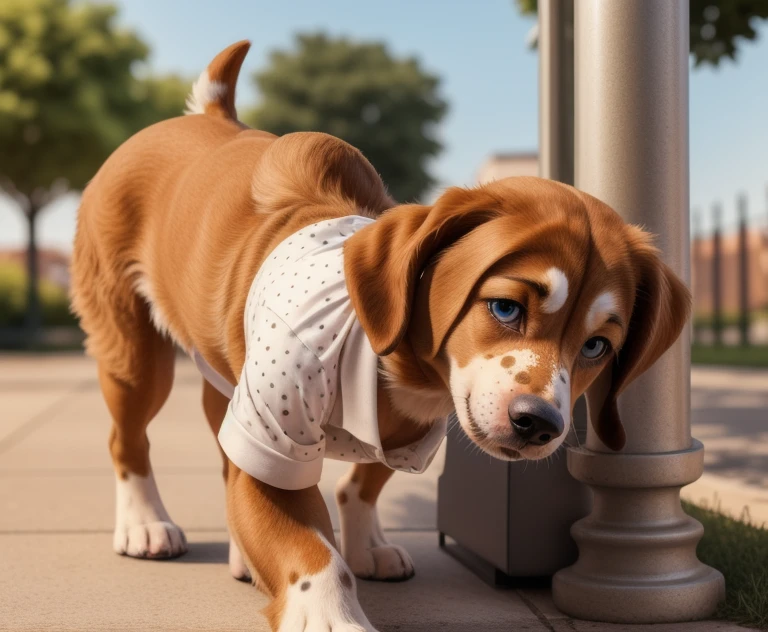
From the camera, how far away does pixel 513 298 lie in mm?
2111

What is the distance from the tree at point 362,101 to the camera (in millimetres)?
38188

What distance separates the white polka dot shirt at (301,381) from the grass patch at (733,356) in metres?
11.5

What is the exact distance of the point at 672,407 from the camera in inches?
112

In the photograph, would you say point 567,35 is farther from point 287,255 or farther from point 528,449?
point 528,449

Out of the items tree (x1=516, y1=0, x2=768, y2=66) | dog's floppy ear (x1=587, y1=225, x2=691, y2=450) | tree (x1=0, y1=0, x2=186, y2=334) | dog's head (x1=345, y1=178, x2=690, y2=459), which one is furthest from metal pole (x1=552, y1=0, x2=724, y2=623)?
tree (x1=0, y1=0, x2=186, y2=334)

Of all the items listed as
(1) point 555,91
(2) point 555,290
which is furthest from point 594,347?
(1) point 555,91

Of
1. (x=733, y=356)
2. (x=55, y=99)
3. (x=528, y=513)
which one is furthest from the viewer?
(x=55, y=99)

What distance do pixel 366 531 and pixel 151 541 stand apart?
0.81 metres

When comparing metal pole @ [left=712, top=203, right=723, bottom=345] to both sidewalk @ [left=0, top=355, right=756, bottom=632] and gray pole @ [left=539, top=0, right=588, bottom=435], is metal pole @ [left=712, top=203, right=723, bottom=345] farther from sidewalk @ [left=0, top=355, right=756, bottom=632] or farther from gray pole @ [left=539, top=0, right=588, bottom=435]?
gray pole @ [left=539, top=0, right=588, bottom=435]

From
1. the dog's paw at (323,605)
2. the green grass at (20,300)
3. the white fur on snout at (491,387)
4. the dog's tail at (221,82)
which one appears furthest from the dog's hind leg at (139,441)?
the green grass at (20,300)

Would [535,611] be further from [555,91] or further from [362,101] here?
[362,101]

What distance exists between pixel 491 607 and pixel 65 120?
18838 mm

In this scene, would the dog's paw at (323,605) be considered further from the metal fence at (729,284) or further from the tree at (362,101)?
the tree at (362,101)

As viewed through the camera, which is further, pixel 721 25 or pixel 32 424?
pixel 32 424
